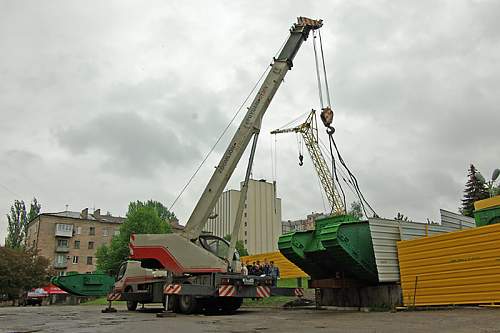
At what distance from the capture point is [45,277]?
47.2m

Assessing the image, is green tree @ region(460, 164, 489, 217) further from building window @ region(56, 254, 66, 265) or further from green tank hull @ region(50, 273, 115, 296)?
building window @ region(56, 254, 66, 265)

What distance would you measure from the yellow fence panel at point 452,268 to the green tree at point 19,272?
4150 centimetres

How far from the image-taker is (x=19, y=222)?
71.1 metres

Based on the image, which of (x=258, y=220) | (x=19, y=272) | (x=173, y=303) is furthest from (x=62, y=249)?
(x=173, y=303)

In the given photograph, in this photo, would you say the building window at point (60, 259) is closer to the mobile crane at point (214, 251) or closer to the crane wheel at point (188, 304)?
the mobile crane at point (214, 251)

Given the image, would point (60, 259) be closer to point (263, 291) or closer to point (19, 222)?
point (19, 222)

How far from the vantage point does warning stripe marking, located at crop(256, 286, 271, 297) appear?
1445 cm

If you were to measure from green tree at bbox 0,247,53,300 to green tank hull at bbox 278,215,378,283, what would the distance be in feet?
125

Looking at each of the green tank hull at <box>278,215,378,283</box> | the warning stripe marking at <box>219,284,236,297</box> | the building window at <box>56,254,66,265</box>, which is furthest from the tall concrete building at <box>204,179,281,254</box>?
the warning stripe marking at <box>219,284,236,297</box>

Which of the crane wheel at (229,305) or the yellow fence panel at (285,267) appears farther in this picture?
the yellow fence panel at (285,267)

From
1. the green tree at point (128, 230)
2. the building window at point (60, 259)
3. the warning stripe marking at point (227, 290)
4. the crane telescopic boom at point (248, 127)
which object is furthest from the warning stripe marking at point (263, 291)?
the building window at point (60, 259)

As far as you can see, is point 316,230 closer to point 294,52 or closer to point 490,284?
point 490,284

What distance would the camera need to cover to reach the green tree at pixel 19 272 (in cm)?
4334

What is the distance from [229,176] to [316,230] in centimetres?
356
